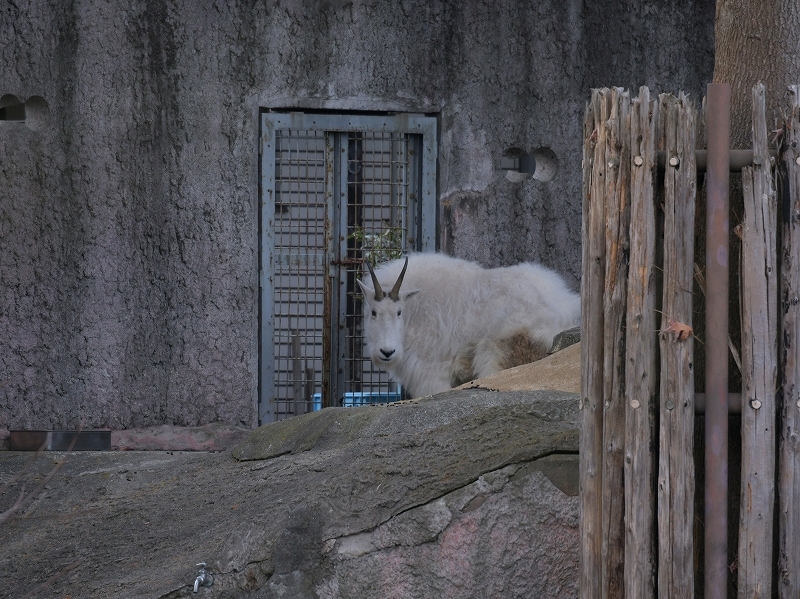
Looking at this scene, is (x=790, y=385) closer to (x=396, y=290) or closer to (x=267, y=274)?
(x=396, y=290)

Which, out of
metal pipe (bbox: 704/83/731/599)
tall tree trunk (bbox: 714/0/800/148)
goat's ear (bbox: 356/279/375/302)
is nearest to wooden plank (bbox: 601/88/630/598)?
metal pipe (bbox: 704/83/731/599)

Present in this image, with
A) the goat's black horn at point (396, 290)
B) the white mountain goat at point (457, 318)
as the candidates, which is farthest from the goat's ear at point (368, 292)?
the goat's black horn at point (396, 290)

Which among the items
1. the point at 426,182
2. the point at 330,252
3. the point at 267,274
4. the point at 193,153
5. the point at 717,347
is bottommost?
the point at 717,347

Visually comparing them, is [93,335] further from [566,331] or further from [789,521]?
[789,521]

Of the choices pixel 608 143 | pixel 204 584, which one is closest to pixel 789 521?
pixel 608 143

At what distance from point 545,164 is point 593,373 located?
5039 millimetres

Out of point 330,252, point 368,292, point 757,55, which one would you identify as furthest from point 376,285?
point 757,55

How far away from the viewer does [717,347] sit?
125 inches

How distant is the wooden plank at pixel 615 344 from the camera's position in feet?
10.6

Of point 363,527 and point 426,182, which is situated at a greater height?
point 426,182

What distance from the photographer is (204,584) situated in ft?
12.3

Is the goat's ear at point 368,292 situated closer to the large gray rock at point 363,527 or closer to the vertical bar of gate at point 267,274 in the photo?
the vertical bar of gate at point 267,274

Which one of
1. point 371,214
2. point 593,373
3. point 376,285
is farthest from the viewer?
point 371,214

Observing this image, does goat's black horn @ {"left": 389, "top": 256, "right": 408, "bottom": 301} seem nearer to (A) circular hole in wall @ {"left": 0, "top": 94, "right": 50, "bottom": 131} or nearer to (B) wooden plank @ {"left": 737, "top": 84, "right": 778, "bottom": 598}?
(A) circular hole in wall @ {"left": 0, "top": 94, "right": 50, "bottom": 131}
